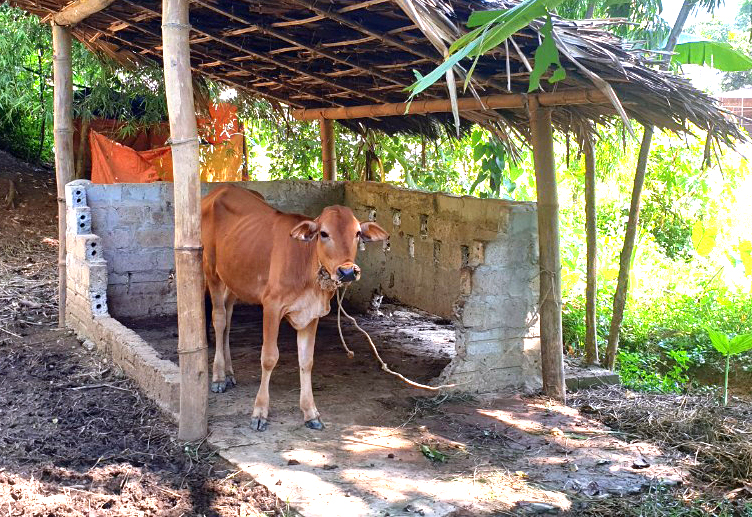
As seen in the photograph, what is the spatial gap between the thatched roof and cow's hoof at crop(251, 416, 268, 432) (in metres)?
2.58

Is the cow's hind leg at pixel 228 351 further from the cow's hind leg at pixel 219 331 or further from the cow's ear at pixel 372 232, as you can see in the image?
the cow's ear at pixel 372 232

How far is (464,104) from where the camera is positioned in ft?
21.9

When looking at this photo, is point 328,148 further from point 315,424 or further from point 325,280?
point 315,424

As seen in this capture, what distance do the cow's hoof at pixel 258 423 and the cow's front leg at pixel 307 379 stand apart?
0.27 metres

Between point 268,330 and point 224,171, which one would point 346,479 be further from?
point 224,171

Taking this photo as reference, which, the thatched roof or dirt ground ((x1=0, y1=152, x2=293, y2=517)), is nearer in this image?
dirt ground ((x1=0, y1=152, x2=293, y2=517))

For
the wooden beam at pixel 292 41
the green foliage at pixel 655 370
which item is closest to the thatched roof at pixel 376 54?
the wooden beam at pixel 292 41

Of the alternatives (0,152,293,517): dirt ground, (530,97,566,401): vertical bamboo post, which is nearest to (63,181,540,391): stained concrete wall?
(530,97,566,401): vertical bamboo post

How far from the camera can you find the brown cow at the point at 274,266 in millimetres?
5160

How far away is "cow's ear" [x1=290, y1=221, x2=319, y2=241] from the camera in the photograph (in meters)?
5.16

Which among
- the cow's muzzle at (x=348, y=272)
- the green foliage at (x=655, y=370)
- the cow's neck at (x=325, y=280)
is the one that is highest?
the cow's muzzle at (x=348, y=272)

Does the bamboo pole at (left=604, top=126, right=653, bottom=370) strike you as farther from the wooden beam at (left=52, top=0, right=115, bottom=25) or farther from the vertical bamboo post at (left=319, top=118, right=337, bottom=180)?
the wooden beam at (left=52, top=0, right=115, bottom=25)

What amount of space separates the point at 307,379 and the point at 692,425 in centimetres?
258

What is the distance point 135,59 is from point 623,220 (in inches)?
294
